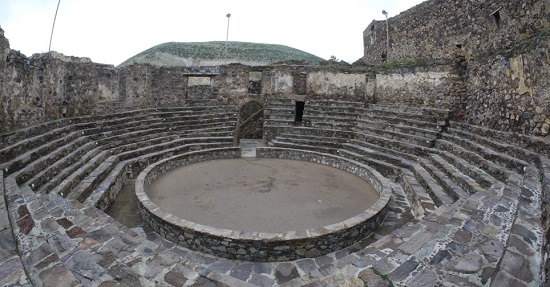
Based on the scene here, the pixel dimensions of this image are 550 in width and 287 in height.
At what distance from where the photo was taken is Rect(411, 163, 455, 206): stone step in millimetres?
5523

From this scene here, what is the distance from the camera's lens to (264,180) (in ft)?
25.6

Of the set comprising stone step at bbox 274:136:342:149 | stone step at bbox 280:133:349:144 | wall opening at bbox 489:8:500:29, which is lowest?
stone step at bbox 274:136:342:149

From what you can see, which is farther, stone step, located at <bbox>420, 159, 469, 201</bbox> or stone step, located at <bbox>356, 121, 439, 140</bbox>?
stone step, located at <bbox>356, 121, 439, 140</bbox>

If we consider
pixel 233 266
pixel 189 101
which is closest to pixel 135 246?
pixel 233 266

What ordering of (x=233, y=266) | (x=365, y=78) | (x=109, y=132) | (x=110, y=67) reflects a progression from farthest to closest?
(x=365, y=78) → (x=110, y=67) → (x=109, y=132) → (x=233, y=266)

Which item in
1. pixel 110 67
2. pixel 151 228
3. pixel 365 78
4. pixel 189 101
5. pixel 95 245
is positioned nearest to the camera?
pixel 95 245

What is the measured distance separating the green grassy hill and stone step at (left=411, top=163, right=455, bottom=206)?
24182 mm

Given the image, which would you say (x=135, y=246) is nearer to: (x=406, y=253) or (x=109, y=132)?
(x=406, y=253)

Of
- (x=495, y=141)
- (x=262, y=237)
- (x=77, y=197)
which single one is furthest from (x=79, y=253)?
(x=495, y=141)

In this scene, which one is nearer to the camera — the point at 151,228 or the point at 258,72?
the point at 151,228

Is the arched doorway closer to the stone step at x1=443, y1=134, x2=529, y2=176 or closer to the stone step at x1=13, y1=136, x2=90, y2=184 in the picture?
the stone step at x1=13, y1=136, x2=90, y2=184

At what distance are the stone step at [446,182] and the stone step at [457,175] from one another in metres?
0.08

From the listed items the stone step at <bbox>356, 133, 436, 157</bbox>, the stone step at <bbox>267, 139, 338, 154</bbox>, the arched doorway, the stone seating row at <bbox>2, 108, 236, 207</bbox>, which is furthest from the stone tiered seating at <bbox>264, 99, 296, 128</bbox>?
the stone step at <bbox>356, 133, 436, 157</bbox>

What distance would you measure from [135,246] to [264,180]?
14.3 feet
